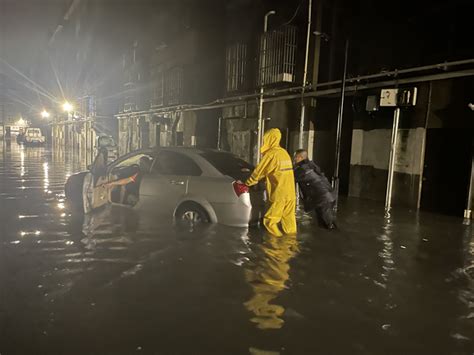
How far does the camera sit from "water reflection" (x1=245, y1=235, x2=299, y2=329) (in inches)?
137

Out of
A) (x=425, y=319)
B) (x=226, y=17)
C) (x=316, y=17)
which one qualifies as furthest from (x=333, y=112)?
(x=425, y=319)

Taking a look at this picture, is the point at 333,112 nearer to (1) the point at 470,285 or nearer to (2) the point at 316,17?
(2) the point at 316,17

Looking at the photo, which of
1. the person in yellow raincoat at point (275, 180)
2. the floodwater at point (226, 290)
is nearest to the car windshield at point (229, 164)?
the person in yellow raincoat at point (275, 180)

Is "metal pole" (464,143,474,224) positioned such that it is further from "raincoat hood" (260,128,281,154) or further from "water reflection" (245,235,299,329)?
"raincoat hood" (260,128,281,154)

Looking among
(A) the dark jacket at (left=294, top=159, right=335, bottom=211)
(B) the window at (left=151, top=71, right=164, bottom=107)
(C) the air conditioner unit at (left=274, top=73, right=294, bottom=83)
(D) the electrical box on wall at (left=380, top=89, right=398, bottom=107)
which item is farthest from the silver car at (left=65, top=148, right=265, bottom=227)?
(B) the window at (left=151, top=71, right=164, bottom=107)

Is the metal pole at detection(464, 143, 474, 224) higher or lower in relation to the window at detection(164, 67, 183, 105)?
lower

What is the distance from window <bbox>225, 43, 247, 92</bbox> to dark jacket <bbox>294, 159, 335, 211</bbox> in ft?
29.5

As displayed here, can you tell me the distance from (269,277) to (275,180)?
1.96 m

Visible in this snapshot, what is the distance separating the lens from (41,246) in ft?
18.0

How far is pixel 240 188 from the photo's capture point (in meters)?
5.92

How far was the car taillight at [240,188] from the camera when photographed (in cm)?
591

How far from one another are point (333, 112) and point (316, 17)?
3.11 metres

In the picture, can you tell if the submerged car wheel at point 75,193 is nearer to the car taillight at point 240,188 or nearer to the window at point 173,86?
the car taillight at point 240,188

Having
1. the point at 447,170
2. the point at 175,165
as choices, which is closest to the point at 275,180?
the point at 175,165
